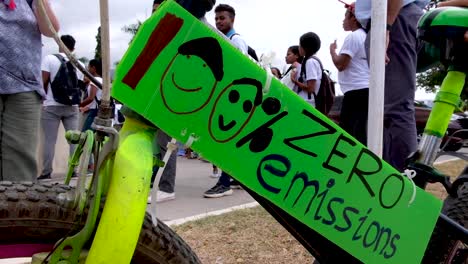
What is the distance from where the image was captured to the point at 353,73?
373cm

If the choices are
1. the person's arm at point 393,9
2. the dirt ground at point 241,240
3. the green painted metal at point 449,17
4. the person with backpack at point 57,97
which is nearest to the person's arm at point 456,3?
the green painted metal at point 449,17

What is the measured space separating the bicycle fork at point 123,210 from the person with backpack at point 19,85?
154 cm

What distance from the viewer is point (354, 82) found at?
370cm

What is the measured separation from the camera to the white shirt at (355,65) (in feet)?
12.1

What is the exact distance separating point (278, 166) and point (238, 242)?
2.03 meters

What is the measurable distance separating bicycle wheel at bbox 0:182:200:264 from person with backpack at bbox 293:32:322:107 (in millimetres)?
3972

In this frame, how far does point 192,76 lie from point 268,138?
0.74ft

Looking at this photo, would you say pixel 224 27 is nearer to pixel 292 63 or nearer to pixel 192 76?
pixel 292 63

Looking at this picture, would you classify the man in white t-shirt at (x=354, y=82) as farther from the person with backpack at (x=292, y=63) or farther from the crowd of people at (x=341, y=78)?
the person with backpack at (x=292, y=63)

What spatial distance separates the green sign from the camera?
1078 millimetres

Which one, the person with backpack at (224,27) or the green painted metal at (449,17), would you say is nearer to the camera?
the green painted metal at (449,17)

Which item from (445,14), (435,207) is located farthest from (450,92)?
(435,207)

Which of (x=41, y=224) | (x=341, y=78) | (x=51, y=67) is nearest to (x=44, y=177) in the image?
(x=51, y=67)

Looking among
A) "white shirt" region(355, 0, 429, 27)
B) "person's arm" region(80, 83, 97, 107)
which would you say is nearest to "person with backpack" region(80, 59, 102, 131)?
"person's arm" region(80, 83, 97, 107)
